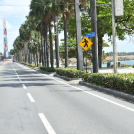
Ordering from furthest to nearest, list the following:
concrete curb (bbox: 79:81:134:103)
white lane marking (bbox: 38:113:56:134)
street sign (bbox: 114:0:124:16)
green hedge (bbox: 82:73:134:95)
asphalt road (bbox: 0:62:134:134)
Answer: street sign (bbox: 114:0:124:16) < green hedge (bbox: 82:73:134:95) < concrete curb (bbox: 79:81:134:103) < asphalt road (bbox: 0:62:134:134) < white lane marking (bbox: 38:113:56:134)

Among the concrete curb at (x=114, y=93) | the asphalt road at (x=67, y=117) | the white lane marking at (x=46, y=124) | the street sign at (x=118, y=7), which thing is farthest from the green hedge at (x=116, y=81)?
the white lane marking at (x=46, y=124)

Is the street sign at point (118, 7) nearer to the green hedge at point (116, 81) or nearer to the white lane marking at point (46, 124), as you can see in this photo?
the green hedge at point (116, 81)

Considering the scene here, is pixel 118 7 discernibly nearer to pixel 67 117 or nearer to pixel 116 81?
pixel 116 81

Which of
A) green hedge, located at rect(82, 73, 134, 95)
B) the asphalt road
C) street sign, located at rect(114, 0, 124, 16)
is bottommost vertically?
the asphalt road

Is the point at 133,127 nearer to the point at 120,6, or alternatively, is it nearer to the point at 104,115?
the point at 104,115

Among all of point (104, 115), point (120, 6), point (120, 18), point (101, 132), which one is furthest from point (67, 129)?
point (120, 18)

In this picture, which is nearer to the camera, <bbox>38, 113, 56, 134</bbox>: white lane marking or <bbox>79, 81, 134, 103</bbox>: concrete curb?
<bbox>38, 113, 56, 134</bbox>: white lane marking

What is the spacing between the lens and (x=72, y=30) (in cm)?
4081

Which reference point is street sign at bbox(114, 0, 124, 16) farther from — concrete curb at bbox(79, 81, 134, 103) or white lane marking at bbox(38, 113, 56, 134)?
white lane marking at bbox(38, 113, 56, 134)

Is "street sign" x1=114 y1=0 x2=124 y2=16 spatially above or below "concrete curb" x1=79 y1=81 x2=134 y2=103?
above

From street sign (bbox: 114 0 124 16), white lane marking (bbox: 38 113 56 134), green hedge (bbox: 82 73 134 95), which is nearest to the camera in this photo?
white lane marking (bbox: 38 113 56 134)

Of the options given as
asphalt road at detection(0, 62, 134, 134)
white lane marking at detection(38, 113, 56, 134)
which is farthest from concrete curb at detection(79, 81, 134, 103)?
white lane marking at detection(38, 113, 56, 134)

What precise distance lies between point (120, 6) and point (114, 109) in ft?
27.2

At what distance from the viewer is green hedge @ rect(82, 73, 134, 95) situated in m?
10.7
